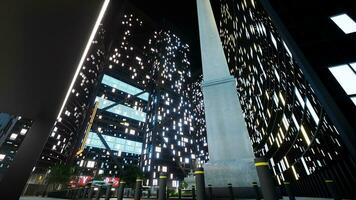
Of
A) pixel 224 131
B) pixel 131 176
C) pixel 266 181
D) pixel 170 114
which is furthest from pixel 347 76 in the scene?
pixel 170 114

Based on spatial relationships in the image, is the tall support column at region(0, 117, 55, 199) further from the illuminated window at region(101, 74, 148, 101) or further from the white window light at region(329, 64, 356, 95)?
the illuminated window at region(101, 74, 148, 101)

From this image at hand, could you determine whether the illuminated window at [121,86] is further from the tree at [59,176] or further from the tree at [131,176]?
the tree at [59,176]

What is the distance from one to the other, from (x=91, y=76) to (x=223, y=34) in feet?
235

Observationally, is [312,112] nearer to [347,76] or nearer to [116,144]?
[347,76]

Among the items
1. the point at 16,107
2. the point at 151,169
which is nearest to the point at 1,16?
the point at 16,107

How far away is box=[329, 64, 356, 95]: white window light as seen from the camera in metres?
6.28

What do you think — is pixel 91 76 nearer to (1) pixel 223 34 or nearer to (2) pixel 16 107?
(1) pixel 223 34

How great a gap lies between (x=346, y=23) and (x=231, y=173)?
8.02 m

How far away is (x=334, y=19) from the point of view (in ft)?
23.4

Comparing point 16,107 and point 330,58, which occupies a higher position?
point 330,58

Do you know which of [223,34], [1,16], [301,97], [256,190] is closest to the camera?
[1,16]

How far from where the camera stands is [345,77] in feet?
22.2

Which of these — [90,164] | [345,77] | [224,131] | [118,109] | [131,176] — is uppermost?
[118,109]

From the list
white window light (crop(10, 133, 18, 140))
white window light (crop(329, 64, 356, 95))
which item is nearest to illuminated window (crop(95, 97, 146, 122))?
white window light (crop(10, 133, 18, 140))
